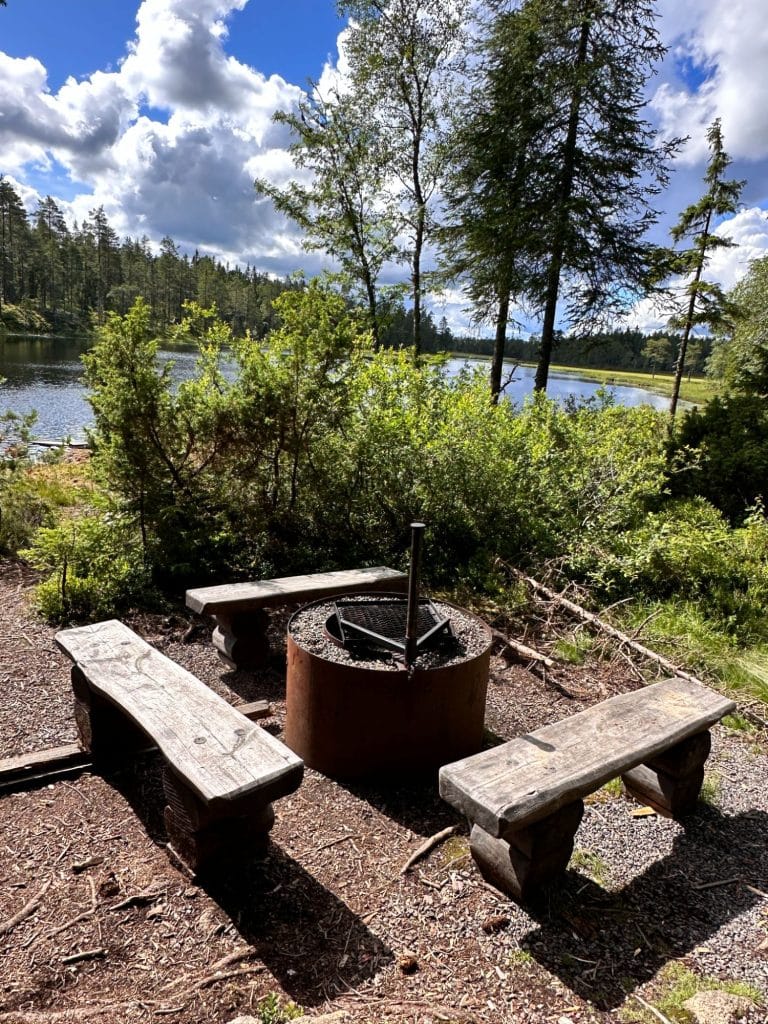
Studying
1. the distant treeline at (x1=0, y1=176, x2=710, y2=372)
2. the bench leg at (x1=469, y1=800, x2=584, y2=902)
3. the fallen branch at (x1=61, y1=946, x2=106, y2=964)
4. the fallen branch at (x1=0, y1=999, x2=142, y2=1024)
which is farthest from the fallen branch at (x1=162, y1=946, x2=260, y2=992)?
the distant treeline at (x1=0, y1=176, x2=710, y2=372)

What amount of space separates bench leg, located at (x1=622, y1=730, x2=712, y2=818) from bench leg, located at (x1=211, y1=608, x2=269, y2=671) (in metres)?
2.46

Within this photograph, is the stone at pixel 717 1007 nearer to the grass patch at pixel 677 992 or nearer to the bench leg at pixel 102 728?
the grass patch at pixel 677 992

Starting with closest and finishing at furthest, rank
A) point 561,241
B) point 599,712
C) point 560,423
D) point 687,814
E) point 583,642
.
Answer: point 599,712, point 687,814, point 583,642, point 560,423, point 561,241

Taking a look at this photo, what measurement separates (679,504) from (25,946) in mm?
7865

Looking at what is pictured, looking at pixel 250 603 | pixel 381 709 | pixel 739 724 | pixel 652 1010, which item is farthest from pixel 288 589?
pixel 739 724

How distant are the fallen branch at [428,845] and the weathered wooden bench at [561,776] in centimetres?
25

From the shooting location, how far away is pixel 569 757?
2.20 meters

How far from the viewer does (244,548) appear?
5.45 metres

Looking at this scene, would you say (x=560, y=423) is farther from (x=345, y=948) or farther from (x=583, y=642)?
(x=345, y=948)

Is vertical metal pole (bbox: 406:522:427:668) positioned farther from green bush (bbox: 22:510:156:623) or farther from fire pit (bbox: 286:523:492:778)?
green bush (bbox: 22:510:156:623)

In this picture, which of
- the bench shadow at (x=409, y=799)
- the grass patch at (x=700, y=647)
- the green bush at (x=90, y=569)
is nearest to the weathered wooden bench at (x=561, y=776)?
the bench shadow at (x=409, y=799)

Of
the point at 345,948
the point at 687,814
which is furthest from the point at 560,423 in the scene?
the point at 345,948

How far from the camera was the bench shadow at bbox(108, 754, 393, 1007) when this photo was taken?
1824 millimetres

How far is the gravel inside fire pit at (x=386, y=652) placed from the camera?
2.93 m
